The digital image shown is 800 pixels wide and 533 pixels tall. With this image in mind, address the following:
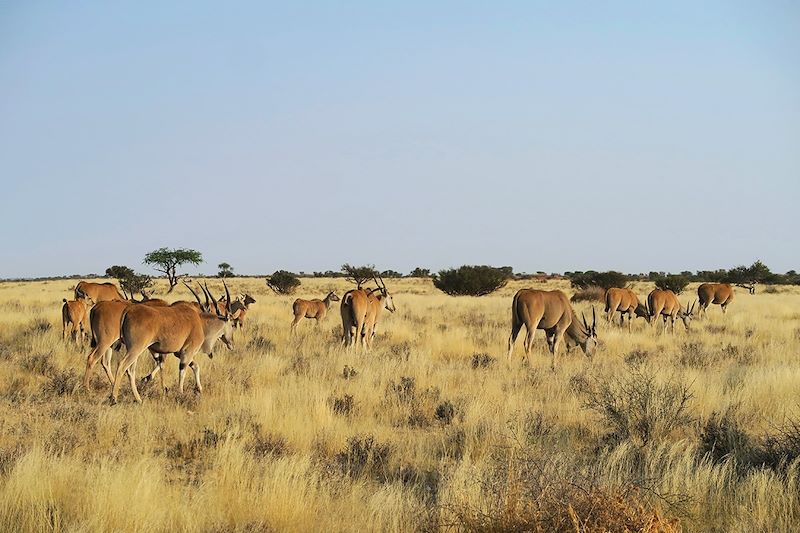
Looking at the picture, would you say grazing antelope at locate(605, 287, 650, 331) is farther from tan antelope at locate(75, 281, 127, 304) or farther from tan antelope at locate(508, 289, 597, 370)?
tan antelope at locate(75, 281, 127, 304)

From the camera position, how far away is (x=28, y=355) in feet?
45.2

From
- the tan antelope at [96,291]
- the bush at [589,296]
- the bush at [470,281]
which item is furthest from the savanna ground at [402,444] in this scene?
the bush at [470,281]

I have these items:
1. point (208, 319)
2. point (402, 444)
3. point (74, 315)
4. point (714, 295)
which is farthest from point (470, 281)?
point (402, 444)

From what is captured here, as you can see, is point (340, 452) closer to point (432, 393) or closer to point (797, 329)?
point (432, 393)


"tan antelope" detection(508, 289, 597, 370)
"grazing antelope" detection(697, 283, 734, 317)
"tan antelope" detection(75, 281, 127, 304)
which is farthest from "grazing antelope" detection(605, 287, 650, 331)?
"tan antelope" detection(75, 281, 127, 304)

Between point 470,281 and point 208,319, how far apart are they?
38403 millimetres

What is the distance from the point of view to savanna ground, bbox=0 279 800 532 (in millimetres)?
4975

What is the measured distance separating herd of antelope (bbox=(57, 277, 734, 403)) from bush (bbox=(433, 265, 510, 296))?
2106 centimetres

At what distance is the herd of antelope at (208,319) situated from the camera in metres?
10.7

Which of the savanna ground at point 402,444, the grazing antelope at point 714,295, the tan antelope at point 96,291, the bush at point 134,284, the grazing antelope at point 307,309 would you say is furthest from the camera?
the bush at point 134,284

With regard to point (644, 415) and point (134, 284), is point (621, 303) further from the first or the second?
point (134, 284)

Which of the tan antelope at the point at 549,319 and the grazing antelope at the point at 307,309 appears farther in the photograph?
the grazing antelope at the point at 307,309

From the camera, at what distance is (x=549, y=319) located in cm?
1662

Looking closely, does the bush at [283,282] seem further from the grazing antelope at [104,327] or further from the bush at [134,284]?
the grazing antelope at [104,327]
